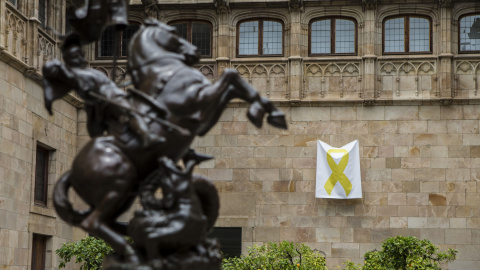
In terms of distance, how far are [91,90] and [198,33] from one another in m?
18.3

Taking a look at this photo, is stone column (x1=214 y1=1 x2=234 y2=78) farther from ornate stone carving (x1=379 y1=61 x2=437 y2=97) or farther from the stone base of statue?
the stone base of statue

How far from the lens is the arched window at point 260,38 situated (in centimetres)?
2473

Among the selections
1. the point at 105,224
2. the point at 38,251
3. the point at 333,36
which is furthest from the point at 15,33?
the point at 105,224

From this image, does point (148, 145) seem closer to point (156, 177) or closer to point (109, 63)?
point (156, 177)

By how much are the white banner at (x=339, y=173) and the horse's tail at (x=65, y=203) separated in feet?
56.1

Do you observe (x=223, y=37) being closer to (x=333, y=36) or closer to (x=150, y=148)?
(x=333, y=36)

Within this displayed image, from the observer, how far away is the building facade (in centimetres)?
2341

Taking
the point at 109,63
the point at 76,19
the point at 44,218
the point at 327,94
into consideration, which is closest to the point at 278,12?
the point at 327,94

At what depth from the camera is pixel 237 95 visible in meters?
7.03

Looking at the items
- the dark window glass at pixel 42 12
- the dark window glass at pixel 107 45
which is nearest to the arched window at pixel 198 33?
the dark window glass at pixel 107 45

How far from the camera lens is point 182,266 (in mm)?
6484

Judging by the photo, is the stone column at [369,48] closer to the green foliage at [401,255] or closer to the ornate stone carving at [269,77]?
the ornate stone carving at [269,77]

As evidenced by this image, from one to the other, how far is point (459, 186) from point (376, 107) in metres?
3.26

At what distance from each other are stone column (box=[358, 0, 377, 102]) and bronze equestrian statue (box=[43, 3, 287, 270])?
1713 cm
